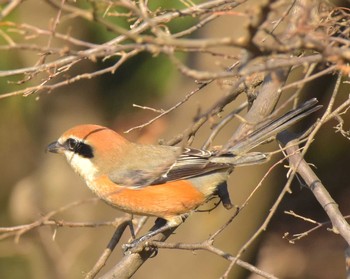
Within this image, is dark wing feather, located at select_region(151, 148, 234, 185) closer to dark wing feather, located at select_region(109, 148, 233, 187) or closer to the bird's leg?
dark wing feather, located at select_region(109, 148, 233, 187)

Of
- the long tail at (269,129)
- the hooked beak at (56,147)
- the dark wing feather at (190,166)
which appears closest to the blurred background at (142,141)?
the dark wing feather at (190,166)

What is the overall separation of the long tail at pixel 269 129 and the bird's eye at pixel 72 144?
33.5 inches

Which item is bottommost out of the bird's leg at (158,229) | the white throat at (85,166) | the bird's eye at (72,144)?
the bird's leg at (158,229)

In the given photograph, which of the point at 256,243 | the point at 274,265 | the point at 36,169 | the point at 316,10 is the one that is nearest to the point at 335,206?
the point at 316,10

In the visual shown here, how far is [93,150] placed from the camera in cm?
431

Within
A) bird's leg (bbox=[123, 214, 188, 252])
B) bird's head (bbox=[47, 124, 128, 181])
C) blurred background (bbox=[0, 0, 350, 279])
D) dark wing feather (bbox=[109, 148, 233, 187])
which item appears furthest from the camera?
blurred background (bbox=[0, 0, 350, 279])

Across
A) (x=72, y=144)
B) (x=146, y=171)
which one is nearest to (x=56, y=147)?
(x=72, y=144)

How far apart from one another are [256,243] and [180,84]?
4.86 ft

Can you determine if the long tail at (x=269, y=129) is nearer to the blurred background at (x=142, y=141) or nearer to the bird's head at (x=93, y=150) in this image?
the bird's head at (x=93, y=150)

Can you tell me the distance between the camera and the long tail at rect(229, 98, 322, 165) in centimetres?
366

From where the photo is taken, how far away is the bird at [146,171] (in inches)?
162

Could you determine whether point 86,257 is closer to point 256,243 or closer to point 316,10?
point 256,243

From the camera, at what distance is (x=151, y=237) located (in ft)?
12.8

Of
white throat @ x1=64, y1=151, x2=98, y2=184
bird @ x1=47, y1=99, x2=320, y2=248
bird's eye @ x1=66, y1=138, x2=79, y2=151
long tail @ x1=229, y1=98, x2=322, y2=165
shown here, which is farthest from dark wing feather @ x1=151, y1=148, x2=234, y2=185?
bird's eye @ x1=66, y1=138, x2=79, y2=151
